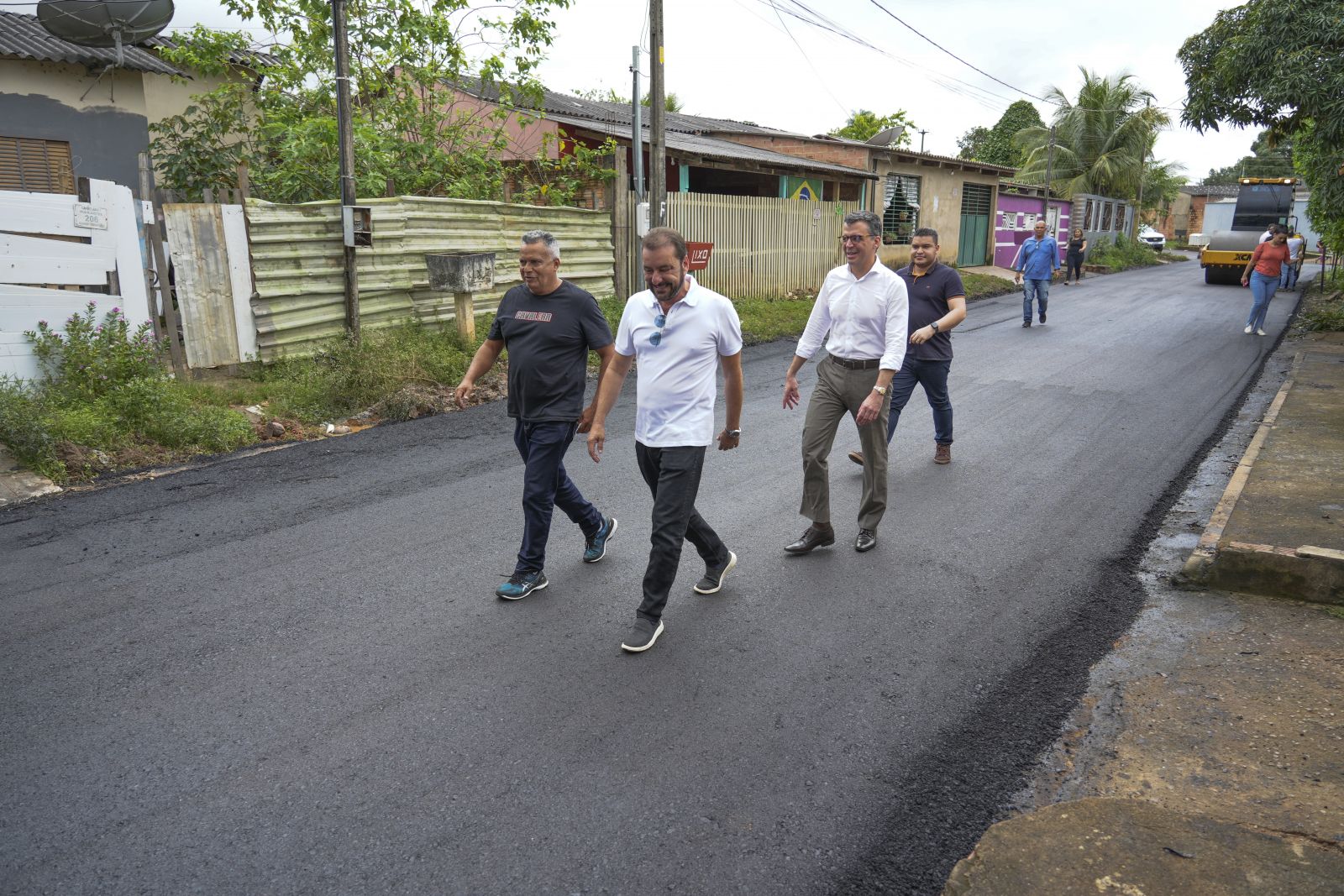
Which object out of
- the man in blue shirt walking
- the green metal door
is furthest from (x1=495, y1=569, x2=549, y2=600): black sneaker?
the green metal door

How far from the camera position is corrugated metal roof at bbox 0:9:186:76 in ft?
44.0

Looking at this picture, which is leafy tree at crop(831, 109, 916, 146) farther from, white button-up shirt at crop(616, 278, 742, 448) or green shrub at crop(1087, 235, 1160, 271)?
white button-up shirt at crop(616, 278, 742, 448)

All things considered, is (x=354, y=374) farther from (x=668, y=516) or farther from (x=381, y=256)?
(x=668, y=516)

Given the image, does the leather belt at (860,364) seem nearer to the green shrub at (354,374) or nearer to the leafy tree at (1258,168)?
the green shrub at (354,374)

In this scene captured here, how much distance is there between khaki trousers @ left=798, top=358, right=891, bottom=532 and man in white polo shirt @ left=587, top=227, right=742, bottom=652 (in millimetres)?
1097

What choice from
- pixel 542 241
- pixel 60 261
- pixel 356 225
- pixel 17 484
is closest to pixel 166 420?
pixel 17 484

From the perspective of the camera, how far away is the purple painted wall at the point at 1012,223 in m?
31.3

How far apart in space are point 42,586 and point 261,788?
2655 mm

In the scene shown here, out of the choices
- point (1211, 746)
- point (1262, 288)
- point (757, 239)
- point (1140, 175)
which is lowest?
point (1211, 746)

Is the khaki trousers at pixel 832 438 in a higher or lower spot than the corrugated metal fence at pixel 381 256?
lower

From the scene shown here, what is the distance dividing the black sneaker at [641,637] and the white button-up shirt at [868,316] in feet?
6.79

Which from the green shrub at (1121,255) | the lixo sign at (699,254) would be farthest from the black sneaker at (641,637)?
the green shrub at (1121,255)

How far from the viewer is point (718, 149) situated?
18922 mm

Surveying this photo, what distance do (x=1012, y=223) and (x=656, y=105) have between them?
22.3 metres
